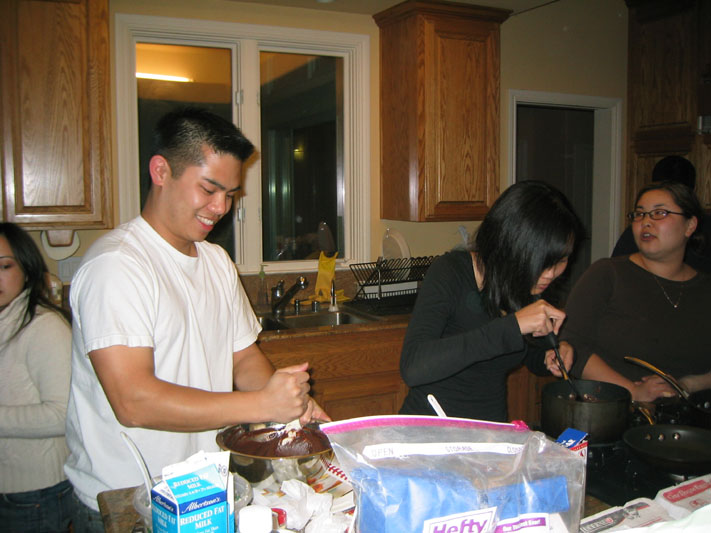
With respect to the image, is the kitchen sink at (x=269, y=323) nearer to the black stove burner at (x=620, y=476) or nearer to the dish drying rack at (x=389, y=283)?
the dish drying rack at (x=389, y=283)

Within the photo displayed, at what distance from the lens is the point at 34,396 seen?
1717mm

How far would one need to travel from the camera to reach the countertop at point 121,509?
3.43 ft

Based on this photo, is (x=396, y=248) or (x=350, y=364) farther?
(x=396, y=248)

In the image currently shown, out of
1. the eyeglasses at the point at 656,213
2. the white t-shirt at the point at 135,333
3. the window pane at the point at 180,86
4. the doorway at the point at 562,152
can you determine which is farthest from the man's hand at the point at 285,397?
the doorway at the point at 562,152

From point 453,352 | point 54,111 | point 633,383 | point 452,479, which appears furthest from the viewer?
point 54,111

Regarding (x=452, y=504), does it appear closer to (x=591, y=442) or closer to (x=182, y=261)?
(x=591, y=442)

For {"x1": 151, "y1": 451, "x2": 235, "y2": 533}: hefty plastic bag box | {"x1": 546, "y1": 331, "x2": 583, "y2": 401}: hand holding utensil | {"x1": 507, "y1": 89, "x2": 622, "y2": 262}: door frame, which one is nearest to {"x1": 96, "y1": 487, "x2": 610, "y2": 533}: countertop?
{"x1": 151, "y1": 451, "x2": 235, "y2": 533}: hefty plastic bag box

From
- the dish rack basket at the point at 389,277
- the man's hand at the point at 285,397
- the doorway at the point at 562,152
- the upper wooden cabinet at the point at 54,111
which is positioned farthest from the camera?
the doorway at the point at 562,152

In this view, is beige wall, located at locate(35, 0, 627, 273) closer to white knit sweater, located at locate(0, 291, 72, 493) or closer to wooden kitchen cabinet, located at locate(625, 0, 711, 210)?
wooden kitchen cabinet, located at locate(625, 0, 711, 210)

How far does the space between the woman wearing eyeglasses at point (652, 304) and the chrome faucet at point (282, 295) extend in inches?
57.4

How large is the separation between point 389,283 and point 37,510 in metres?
2.00

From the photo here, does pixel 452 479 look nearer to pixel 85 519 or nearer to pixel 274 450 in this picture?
pixel 274 450

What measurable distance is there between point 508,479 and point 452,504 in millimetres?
87

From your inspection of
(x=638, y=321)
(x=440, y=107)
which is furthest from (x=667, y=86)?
(x=638, y=321)
